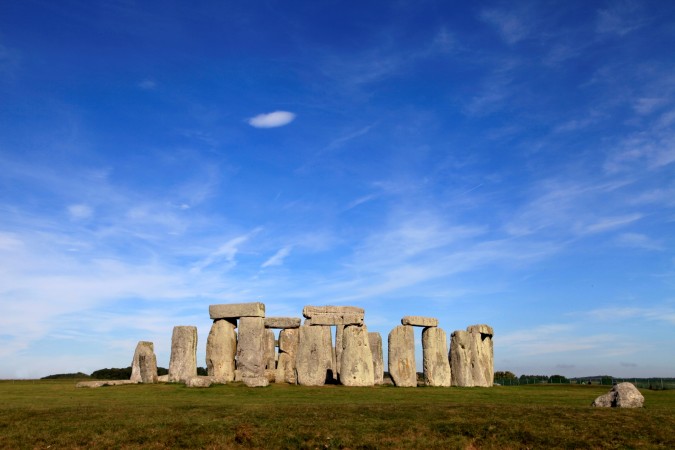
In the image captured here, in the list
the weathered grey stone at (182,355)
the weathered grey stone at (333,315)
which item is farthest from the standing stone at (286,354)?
the weathered grey stone at (182,355)

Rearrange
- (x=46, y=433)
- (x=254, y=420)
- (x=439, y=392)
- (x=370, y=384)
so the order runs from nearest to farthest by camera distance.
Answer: (x=46, y=433)
(x=254, y=420)
(x=439, y=392)
(x=370, y=384)

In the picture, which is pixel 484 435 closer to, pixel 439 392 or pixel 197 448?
pixel 197 448

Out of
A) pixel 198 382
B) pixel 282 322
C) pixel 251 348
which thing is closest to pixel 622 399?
pixel 198 382

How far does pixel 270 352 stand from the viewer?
35.1 metres

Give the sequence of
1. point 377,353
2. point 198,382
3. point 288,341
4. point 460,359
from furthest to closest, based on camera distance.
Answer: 1. point 377,353
2. point 288,341
3. point 460,359
4. point 198,382

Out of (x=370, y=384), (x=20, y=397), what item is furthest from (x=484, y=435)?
(x=20, y=397)

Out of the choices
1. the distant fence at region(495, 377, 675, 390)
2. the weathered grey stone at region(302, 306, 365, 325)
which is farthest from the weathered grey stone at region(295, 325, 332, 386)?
the distant fence at region(495, 377, 675, 390)

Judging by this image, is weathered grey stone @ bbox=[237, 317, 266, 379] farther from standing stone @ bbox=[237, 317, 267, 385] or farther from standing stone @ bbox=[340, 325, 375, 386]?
standing stone @ bbox=[340, 325, 375, 386]

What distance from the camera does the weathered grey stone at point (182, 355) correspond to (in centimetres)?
3070

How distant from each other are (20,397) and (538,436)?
1883 centimetres

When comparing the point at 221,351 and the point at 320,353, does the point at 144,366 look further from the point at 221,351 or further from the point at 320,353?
the point at 320,353

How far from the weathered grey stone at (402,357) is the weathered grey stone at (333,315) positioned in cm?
193

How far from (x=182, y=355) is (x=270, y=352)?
5.85 metres

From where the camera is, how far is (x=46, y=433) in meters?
16.1
